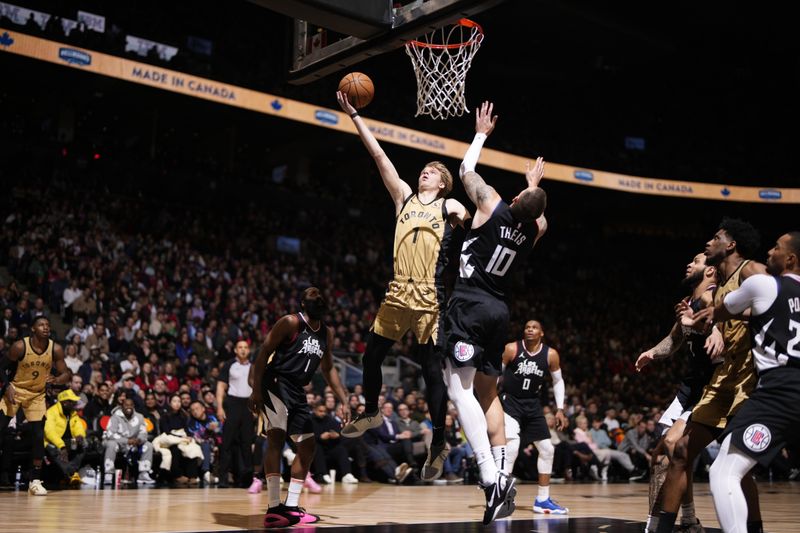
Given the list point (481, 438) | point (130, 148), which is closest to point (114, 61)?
point (130, 148)

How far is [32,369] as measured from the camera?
364 inches

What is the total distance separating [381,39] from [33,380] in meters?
5.63

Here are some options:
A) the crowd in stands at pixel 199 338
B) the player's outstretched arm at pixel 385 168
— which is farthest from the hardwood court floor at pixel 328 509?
the player's outstretched arm at pixel 385 168

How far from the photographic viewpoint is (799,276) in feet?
14.7

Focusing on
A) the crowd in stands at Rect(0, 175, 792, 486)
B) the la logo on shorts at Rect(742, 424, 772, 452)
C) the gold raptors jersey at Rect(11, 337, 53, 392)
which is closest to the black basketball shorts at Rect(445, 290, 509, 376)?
the la logo on shorts at Rect(742, 424, 772, 452)

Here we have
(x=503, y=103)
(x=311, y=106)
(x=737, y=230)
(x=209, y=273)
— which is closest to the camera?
(x=737, y=230)

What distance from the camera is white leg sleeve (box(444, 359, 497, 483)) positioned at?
552cm

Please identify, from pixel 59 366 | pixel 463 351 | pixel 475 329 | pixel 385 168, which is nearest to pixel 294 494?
pixel 463 351

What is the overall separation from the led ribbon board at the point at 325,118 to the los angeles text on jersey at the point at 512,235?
50.5 feet

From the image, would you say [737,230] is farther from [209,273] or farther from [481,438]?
[209,273]

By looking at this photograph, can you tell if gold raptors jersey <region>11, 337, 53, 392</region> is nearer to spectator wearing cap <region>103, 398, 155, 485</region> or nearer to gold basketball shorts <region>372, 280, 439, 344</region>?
spectator wearing cap <region>103, 398, 155, 485</region>

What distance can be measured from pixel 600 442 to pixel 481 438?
10.9 meters

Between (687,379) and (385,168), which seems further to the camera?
(385,168)

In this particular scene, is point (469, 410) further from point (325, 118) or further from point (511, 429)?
point (325, 118)
